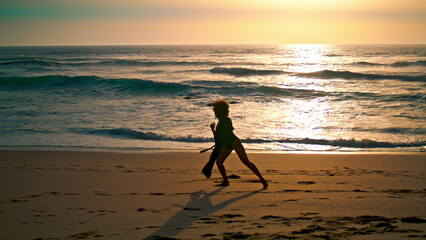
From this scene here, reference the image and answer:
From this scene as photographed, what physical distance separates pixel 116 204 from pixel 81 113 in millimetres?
12072

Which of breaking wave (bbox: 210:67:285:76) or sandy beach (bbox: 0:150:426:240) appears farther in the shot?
breaking wave (bbox: 210:67:285:76)

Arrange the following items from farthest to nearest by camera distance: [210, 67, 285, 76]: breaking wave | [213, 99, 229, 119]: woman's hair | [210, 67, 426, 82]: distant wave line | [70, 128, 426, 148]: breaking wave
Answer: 1. [210, 67, 285, 76]: breaking wave
2. [210, 67, 426, 82]: distant wave line
3. [70, 128, 426, 148]: breaking wave
4. [213, 99, 229, 119]: woman's hair

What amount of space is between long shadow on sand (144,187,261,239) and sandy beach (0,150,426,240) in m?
0.01

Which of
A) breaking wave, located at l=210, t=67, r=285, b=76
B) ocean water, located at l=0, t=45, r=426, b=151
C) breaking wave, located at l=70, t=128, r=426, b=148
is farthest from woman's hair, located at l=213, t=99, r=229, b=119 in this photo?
breaking wave, located at l=210, t=67, r=285, b=76

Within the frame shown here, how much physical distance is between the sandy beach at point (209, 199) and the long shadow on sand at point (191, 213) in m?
0.01

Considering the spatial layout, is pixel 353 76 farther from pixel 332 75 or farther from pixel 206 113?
pixel 206 113

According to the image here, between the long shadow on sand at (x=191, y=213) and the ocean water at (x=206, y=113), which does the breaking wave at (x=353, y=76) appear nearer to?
the ocean water at (x=206, y=113)

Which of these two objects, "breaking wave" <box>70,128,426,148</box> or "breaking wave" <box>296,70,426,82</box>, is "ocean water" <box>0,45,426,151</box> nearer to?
"breaking wave" <box>70,128,426,148</box>

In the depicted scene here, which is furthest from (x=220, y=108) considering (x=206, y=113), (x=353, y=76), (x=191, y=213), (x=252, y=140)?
(x=353, y=76)

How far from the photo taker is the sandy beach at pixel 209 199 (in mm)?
4195

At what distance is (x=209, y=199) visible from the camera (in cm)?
547

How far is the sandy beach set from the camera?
419 centimetres

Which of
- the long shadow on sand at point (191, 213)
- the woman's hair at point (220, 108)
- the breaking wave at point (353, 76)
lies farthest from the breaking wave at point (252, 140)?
the breaking wave at point (353, 76)

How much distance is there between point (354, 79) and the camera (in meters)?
30.3
